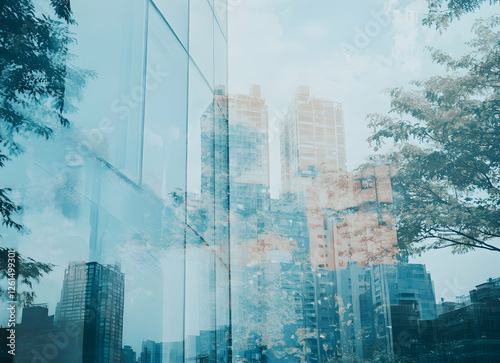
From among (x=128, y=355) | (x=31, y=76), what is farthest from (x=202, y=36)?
(x=128, y=355)

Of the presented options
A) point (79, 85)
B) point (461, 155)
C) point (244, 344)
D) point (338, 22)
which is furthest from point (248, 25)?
point (79, 85)

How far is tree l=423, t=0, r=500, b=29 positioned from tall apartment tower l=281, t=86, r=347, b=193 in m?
1.97

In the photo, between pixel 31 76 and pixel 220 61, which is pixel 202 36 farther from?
pixel 31 76

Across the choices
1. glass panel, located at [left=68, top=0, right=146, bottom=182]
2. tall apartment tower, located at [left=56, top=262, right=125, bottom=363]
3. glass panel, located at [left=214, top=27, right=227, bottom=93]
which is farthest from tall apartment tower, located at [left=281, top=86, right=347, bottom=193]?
tall apartment tower, located at [left=56, top=262, right=125, bottom=363]

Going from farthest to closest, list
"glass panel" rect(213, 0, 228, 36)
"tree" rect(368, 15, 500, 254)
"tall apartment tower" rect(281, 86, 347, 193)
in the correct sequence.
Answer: "tall apartment tower" rect(281, 86, 347, 193), "tree" rect(368, 15, 500, 254), "glass panel" rect(213, 0, 228, 36)

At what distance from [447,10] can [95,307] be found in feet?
23.1

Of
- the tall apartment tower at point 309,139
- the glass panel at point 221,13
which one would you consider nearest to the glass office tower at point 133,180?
the glass panel at point 221,13

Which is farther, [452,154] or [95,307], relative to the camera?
[452,154]

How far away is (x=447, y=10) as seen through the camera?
6570mm

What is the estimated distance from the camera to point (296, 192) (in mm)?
6750

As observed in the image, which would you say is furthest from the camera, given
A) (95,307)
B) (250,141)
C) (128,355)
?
(250,141)
